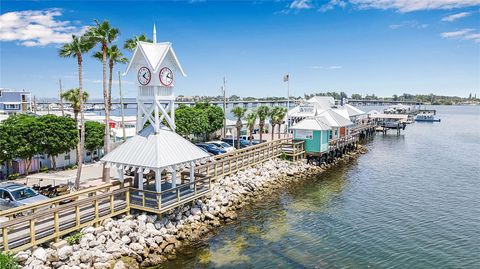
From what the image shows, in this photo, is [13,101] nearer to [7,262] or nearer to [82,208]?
[82,208]

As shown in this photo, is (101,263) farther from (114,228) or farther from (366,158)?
(366,158)

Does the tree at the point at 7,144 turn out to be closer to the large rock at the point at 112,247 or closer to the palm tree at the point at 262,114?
the large rock at the point at 112,247

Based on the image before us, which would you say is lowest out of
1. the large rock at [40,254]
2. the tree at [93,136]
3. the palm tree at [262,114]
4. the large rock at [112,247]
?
the large rock at [112,247]

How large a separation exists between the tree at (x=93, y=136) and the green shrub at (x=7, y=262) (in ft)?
72.1

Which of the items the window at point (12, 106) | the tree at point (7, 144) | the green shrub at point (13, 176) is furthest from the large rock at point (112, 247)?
the window at point (12, 106)

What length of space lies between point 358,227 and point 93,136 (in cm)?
2572

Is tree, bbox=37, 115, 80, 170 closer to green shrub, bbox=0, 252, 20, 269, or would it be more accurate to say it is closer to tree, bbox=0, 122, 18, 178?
tree, bbox=0, 122, 18, 178

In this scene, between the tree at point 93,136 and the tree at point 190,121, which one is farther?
the tree at point 190,121

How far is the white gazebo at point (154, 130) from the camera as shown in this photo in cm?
1925

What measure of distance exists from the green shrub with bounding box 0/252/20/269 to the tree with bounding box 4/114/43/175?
17117 millimetres

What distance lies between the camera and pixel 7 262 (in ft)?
41.3

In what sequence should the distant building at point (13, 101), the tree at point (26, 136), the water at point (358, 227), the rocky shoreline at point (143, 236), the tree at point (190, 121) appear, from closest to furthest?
the rocky shoreline at point (143, 236) → the water at point (358, 227) → the tree at point (26, 136) → the tree at point (190, 121) → the distant building at point (13, 101)

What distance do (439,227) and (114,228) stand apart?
1978 centimetres

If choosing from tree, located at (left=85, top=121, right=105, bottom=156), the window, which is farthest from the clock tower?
the window
